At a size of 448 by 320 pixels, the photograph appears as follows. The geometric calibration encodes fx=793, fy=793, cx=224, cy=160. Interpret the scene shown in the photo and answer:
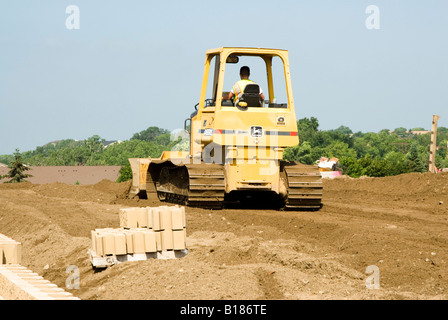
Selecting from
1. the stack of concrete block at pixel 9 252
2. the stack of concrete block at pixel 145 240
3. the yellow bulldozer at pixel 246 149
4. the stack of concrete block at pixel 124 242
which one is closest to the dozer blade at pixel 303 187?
the yellow bulldozer at pixel 246 149

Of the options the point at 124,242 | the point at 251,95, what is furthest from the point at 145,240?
the point at 251,95

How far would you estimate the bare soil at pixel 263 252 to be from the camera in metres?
8.93

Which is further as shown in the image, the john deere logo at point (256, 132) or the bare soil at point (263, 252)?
the john deere logo at point (256, 132)

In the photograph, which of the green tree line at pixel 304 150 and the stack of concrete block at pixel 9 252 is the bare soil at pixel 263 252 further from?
the green tree line at pixel 304 150

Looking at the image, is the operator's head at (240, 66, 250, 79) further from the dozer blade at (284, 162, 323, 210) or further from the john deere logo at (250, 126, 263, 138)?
the dozer blade at (284, 162, 323, 210)

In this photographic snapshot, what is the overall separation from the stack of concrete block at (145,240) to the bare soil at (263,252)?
9.0 inches

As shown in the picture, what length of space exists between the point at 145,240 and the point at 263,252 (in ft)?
5.70

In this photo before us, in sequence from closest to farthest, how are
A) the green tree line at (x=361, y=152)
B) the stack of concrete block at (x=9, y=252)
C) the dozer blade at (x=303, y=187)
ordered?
1. the stack of concrete block at (x=9, y=252)
2. the dozer blade at (x=303, y=187)
3. the green tree line at (x=361, y=152)

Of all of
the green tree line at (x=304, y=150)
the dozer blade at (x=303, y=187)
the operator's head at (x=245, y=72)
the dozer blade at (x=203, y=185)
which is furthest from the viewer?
the green tree line at (x=304, y=150)

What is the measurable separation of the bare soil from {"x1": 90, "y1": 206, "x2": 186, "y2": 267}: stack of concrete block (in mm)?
229

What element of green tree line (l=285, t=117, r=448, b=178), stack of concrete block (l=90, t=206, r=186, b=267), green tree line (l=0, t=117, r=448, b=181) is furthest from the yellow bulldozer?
green tree line (l=0, t=117, r=448, b=181)

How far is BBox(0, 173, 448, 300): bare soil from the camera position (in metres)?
8.93
